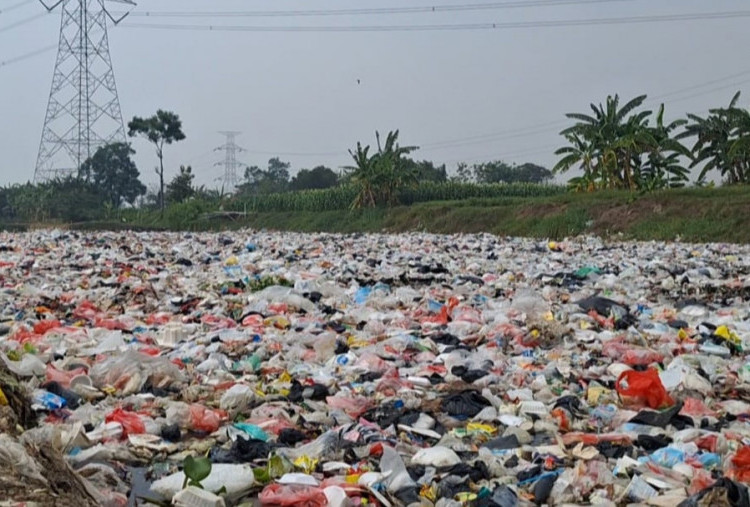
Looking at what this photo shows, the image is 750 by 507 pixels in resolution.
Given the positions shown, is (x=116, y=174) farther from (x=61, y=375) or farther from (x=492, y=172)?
(x=61, y=375)

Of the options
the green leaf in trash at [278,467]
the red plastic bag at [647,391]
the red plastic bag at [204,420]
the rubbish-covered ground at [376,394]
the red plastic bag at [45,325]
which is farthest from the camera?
the red plastic bag at [45,325]

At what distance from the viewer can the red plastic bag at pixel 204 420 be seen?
11.9ft

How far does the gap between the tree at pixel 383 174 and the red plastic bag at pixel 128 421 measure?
25787 mm

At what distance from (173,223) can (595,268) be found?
27.7m

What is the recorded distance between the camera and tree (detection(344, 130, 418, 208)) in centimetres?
2919

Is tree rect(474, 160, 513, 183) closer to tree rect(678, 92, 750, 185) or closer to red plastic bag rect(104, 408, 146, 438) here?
tree rect(678, 92, 750, 185)

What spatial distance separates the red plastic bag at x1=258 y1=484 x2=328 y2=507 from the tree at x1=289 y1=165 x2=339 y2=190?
4674cm

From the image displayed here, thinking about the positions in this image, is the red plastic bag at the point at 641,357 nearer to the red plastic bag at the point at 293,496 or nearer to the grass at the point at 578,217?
Result: the red plastic bag at the point at 293,496

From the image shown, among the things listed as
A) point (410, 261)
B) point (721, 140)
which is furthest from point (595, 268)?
point (721, 140)

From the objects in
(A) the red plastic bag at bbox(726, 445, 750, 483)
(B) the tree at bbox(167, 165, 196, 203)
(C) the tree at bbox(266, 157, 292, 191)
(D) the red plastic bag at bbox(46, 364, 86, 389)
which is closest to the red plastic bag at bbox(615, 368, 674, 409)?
(A) the red plastic bag at bbox(726, 445, 750, 483)

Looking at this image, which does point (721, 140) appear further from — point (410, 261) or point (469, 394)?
point (469, 394)

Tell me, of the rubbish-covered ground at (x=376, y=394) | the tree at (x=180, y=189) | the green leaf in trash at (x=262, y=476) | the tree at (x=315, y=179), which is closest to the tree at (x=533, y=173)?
the tree at (x=315, y=179)

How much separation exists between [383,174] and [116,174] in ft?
88.8

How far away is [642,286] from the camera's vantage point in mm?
8352
